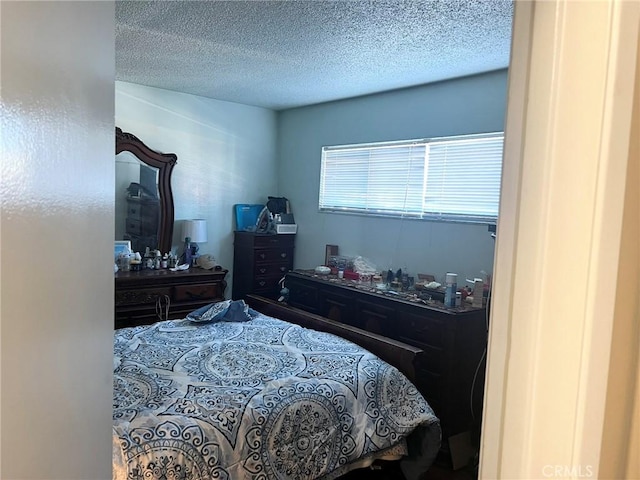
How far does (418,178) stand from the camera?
3.75m

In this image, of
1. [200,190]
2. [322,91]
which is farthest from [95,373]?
[200,190]

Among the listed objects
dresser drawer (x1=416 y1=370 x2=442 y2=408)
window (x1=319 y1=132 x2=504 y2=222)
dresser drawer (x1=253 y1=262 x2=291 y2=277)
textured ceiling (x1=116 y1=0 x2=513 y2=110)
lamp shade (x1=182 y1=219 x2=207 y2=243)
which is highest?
textured ceiling (x1=116 y1=0 x2=513 y2=110)

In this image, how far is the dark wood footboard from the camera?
8.24ft

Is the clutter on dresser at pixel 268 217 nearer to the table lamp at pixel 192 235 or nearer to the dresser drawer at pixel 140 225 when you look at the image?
the table lamp at pixel 192 235

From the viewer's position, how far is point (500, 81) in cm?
319

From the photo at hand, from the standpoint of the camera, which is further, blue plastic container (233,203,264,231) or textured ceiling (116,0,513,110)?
blue plastic container (233,203,264,231)

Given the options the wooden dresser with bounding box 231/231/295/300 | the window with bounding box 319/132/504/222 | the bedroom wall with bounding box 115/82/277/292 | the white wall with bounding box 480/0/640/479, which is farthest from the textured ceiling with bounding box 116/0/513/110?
the white wall with bounding box 480/0/640/479

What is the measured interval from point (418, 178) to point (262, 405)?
234 centimetres

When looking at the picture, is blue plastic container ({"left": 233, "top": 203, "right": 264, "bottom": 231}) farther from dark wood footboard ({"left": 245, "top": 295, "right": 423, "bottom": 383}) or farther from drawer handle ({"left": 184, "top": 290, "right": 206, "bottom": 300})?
dark wood footboard ({"left": 245, "top": 295, "right": 423, "bottom": 383})

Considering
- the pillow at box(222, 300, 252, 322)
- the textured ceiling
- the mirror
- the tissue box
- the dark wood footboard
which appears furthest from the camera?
the tissue box

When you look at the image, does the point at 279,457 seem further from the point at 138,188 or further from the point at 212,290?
the point at 138,188

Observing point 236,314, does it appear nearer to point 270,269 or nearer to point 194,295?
point 194,295

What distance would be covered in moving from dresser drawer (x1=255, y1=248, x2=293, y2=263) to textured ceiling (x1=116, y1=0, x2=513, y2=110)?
4.81 feet

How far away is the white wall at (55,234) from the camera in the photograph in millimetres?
517
